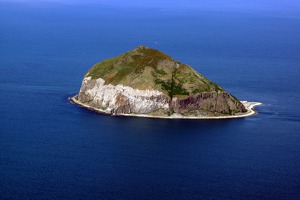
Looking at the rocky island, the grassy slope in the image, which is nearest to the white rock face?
the rocky island

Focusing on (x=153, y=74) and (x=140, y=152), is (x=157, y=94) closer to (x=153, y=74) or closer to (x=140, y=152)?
(x=153, y=74)

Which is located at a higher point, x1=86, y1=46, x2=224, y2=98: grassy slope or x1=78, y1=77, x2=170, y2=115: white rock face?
x1=86, y1=46, x2=224, y2=98: grassy slope

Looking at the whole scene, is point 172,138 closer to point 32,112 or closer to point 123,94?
point 123,94

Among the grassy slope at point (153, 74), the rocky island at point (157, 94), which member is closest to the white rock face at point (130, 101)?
the rocky island at point (157, 94)

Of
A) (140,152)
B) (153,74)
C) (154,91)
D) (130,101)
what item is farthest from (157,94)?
(140,152)

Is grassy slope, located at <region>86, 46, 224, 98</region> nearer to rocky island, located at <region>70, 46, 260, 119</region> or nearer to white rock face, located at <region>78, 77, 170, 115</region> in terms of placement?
rocky island, located at <region>70, 46, 260, 119</region>

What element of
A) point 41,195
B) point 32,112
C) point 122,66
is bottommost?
point 41,195

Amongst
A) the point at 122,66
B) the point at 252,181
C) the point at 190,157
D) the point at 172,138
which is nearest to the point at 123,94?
the point at 122,66

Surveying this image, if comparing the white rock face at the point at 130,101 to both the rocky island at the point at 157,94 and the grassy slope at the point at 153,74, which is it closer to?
the rocky island at the point at 157,94
